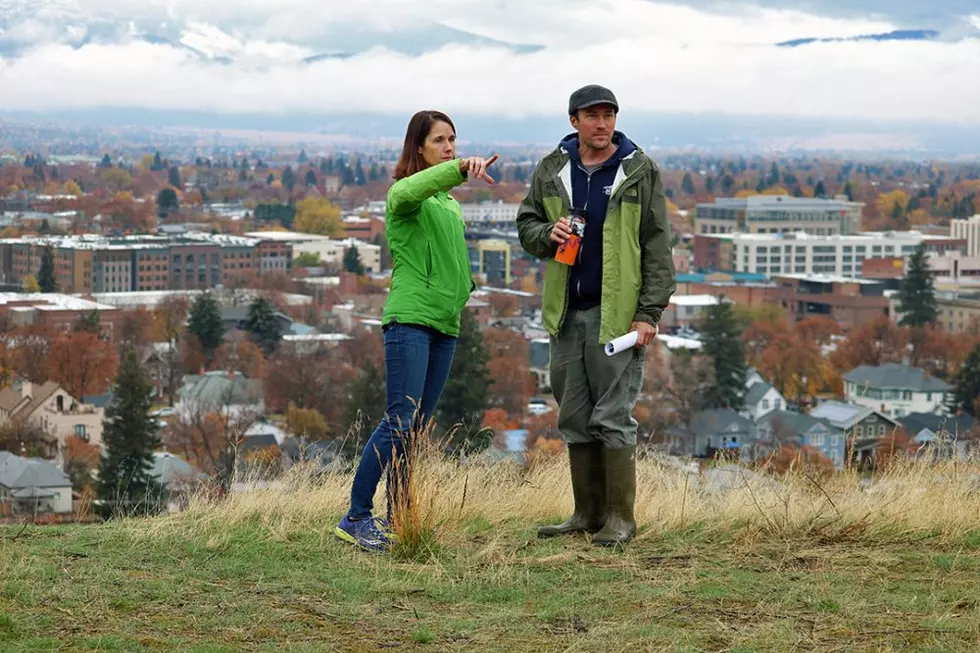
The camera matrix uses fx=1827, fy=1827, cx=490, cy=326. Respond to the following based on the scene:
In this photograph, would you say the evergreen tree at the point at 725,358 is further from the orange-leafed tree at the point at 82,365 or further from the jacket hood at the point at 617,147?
the jacket hood at the point at 617,147

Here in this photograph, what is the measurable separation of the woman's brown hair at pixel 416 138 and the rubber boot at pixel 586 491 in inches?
29.8

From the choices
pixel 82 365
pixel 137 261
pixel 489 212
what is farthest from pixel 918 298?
pixel 489 212

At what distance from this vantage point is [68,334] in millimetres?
53344

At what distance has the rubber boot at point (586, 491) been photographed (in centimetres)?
433

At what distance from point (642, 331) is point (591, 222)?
28 centimetres

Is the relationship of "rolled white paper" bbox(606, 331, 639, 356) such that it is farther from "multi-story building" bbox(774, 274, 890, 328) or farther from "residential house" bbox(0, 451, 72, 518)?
"multi-story building" bbox(774, 274, 890, 328)

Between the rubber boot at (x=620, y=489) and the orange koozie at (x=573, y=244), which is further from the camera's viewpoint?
the rubber boot at (x=620, y=489)

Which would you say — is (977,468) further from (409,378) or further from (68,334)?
(68,334)

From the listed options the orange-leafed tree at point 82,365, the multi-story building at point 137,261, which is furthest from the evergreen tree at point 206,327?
the multi-story building at point 137,261

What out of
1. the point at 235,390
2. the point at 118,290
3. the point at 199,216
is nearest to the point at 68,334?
the point at 235,390

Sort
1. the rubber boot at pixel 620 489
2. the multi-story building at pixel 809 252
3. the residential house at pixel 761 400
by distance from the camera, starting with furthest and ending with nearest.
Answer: the multi-story building at pixel 809 252 → the residential house at pixel 761 400 → the rubber boot at pixel 620 489

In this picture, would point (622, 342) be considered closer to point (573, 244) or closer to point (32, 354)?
point (573, 244)

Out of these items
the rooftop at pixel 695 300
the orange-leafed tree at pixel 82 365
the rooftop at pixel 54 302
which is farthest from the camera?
the rooftop at pixel 695 300

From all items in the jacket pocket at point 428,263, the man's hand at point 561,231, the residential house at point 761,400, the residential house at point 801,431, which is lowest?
the residential house at point 761,400
